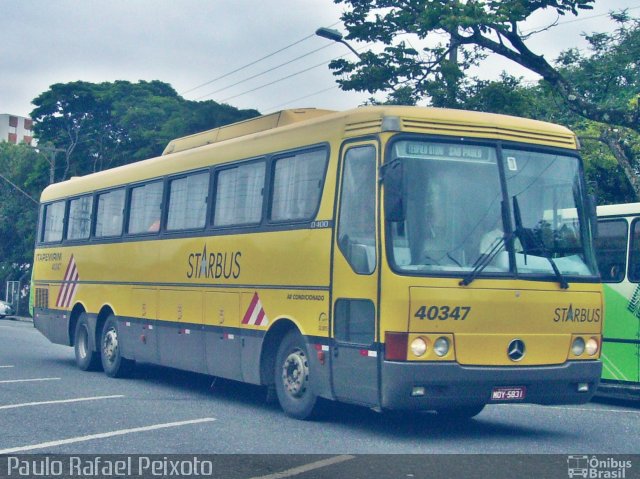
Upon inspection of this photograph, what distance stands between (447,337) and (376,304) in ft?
2.35

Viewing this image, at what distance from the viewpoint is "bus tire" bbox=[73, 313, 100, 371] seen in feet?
56.2

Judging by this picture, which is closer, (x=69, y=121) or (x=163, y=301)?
(x=163, y=301)

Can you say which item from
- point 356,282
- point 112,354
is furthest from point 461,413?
point 112,354

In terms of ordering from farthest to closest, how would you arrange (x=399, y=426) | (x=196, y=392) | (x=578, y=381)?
1. (x=196, y=392)
2. (x=399, y=426)
3. (x=578, y=381)

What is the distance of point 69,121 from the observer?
1951 inches

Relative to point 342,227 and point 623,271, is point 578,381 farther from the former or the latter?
point 623,271

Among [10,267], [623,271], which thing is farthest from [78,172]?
[623,271]

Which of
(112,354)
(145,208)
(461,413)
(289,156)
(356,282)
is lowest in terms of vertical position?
(461,413)

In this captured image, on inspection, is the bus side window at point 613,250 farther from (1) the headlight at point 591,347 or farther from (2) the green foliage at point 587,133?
(2) the green foliage at point 587,133

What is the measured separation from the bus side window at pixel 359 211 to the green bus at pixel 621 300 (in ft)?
17.7

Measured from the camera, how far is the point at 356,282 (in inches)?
401

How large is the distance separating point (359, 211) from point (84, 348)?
8.49 m

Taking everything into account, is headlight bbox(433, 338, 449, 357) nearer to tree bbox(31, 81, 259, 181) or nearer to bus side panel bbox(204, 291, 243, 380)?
bus side panel bbox(204, 291, 243, 380)

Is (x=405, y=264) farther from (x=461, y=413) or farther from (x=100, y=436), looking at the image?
(x=100, y=436)
